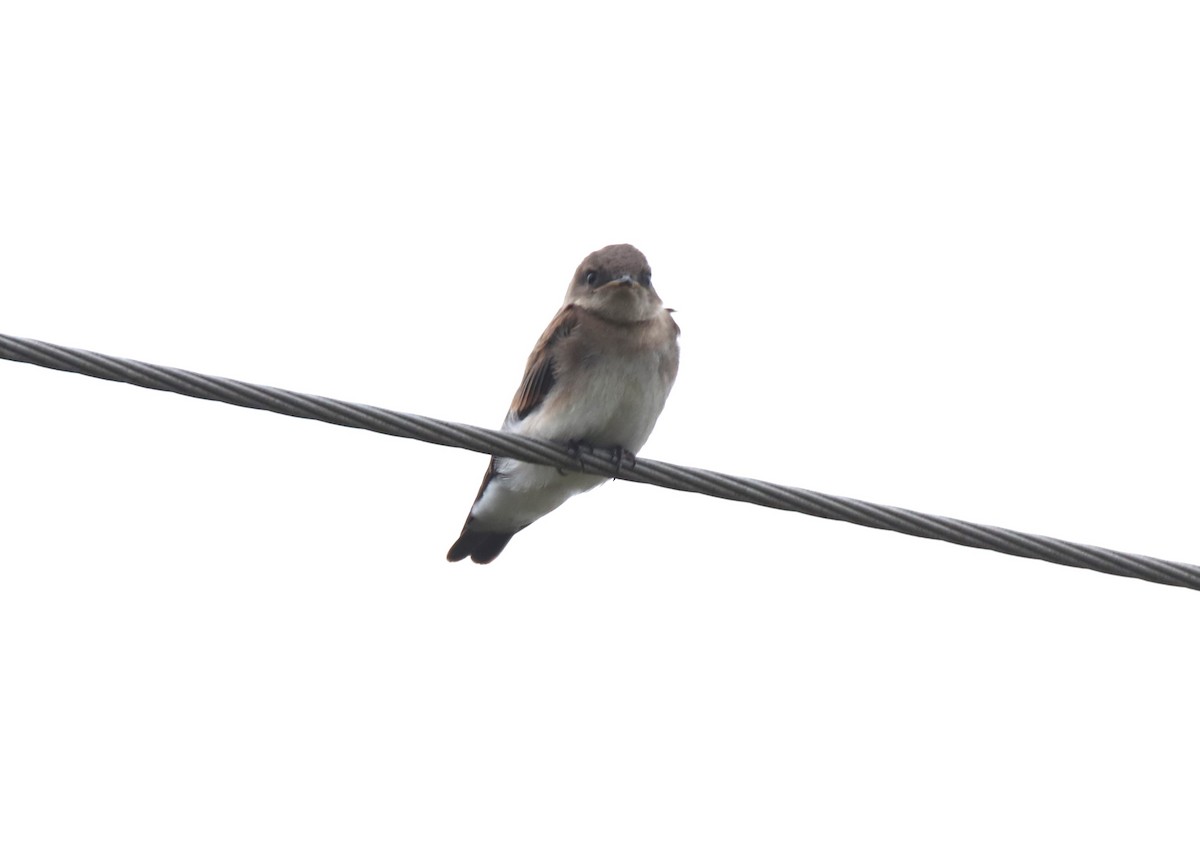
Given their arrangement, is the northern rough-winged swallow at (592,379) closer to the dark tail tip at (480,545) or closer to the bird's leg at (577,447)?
the bird's leg at (577,447)

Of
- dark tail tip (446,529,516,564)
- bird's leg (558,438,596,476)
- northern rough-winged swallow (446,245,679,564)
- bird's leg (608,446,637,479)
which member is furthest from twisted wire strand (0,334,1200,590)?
dark tail tip (446,529,516,564)

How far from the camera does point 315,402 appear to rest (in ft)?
18.3

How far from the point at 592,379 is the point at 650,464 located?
6.30ft

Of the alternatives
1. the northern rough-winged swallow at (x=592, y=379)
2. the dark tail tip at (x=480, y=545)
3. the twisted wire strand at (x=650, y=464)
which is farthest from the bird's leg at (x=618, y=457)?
the dark tail tip at (x=480, y=545)

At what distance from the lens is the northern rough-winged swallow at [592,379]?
8109mm

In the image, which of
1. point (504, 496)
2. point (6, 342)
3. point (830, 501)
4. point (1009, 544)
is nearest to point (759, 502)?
point (830, 501)

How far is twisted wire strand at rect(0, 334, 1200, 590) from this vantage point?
533cm

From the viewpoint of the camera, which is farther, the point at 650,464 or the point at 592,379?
the point at 592,379

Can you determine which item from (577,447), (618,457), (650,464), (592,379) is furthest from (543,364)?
(650,464)

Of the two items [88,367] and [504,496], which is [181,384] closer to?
[88,367]

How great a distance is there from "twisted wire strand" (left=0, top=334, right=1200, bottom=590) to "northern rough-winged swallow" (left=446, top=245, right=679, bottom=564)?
71.9 inches

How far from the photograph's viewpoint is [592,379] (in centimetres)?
818

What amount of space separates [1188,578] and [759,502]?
4.58 ft

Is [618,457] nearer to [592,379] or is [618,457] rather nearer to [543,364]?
[592,379]
